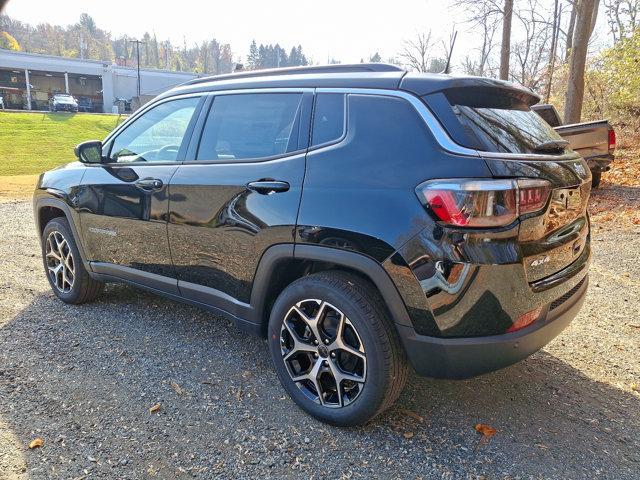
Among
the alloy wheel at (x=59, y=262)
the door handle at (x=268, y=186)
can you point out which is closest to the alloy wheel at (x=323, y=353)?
the door handle at (x=268, y=186)

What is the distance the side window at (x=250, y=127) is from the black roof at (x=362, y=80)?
3.7 inches

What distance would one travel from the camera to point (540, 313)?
247cm

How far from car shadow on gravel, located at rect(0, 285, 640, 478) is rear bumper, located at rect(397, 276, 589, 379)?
48 cm

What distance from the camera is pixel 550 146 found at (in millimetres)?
2699

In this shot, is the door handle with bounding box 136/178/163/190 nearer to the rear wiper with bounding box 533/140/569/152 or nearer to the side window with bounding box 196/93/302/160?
the side window with bounding box 196/93/302/160

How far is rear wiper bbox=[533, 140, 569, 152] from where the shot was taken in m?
2.64

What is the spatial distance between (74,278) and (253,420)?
2.50m

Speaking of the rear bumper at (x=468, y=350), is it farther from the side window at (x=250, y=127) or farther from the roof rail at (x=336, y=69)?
the roof rail at (x=336, y=69)

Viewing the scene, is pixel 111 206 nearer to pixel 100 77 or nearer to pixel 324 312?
pixel 324 312

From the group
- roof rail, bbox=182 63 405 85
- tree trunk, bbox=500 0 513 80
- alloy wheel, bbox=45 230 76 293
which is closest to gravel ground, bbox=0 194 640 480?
alloy wheel, bbox=45 230 76 293

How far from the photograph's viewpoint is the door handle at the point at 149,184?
136 inches

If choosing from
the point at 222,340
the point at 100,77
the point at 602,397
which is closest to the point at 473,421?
the point at 602,397

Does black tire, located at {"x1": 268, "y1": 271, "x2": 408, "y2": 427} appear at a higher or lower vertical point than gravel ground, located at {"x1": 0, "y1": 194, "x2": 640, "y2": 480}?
higher

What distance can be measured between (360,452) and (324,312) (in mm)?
738
